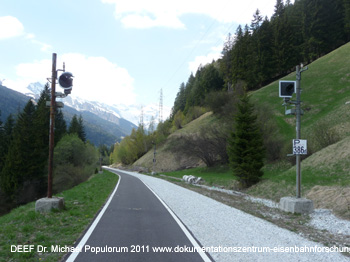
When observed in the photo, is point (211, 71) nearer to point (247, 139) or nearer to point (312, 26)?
point (312, 26)

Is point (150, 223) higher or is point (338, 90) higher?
point (338, 90)

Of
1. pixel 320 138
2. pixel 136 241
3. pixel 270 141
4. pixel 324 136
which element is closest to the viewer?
pixel 136 241

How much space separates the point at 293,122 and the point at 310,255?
1645 inches

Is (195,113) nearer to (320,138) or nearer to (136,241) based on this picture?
(320,138)

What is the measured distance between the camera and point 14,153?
144ft

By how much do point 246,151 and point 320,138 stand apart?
8.15m

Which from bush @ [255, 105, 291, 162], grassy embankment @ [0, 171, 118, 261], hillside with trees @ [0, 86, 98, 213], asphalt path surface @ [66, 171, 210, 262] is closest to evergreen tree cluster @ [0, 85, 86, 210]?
hillside with trees @ [0, 86, 98, 213]

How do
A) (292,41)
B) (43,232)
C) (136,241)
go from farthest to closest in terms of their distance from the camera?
(292,41), (43,232), (136,241)

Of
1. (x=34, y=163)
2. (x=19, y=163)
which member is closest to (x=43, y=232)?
(x=19, y=163)

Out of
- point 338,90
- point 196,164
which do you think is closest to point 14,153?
point 196,164

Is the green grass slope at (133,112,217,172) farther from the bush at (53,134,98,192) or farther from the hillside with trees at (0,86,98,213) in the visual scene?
the hillside with trees at (0,86,98,213)

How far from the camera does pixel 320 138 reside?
25.0 meters

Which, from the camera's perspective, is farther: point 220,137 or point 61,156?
point 61,156

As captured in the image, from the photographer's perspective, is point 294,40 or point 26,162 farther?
point 294,40
